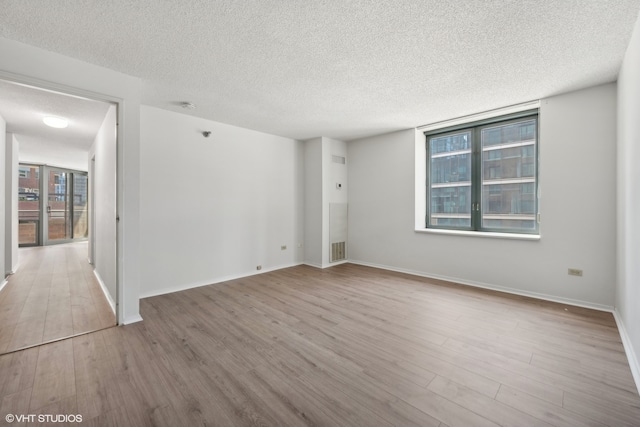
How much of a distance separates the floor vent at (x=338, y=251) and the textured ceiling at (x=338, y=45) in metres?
3.01

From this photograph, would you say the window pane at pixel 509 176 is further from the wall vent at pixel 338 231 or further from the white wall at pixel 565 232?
the wall vent at pixel 338 231

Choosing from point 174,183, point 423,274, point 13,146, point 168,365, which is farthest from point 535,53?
point 13,146

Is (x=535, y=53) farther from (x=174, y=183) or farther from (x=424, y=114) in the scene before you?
(x=174, y=183)

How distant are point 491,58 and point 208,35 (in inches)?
102

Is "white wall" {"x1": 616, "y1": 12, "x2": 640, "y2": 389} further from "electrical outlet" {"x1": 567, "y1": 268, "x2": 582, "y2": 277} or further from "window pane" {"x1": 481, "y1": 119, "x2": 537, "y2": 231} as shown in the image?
"window pane" {"x1": 481, "y1": 119, "x2": 537, "y2": 231}

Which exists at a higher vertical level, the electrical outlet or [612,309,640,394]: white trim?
the electrical outlet

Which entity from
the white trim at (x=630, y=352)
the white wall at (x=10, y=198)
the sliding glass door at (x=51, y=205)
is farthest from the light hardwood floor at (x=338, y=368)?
the sliding glass door at (x=51, y=205)

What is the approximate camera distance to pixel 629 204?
231 centimetres

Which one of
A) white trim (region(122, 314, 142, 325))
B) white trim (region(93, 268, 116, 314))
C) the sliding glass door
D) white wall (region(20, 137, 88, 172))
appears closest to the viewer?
white trim (region(122, 314, 142, 325))

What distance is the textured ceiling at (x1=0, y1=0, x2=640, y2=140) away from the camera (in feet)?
6.22

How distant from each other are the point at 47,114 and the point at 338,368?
5001mm

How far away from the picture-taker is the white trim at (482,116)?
11.9ft

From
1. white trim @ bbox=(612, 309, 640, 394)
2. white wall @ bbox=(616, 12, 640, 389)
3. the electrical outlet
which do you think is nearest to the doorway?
white trim @ bbox=(612, 309, 640, 394)

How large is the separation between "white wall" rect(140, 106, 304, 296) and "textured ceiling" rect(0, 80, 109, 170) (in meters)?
0.80
